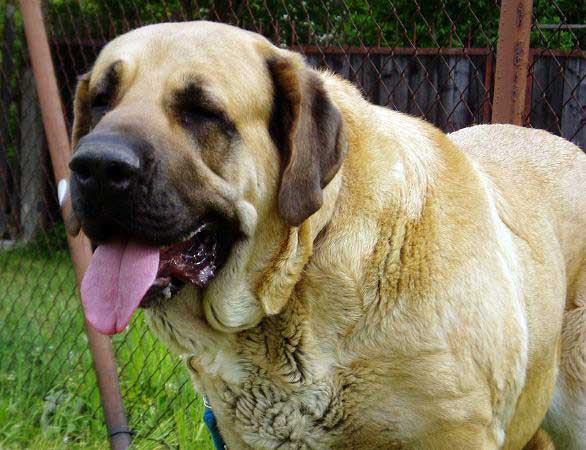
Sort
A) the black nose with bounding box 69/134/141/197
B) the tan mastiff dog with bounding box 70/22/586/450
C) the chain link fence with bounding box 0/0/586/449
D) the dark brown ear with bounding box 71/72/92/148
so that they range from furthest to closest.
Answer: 1. the chain link fence with bounding box 0/0/586/449
2. the dark brown ear with bounding box 71/72/92/148
3. the tan mastiff dog with bounding box 70/22/586/450
4. the black nose with bounding box 69/134/141/197

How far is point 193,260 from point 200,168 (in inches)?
12.1

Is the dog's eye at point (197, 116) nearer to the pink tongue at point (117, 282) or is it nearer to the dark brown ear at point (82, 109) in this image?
the pink tongue at point (117, 282)

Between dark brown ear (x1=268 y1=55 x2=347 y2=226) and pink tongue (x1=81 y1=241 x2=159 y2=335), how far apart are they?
0.43m

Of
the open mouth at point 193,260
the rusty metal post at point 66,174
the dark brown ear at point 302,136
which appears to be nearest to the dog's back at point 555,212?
the dark brown ear at point 302,136

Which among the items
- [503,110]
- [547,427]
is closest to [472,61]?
[503,110]

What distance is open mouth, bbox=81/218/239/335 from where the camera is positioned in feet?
8.58

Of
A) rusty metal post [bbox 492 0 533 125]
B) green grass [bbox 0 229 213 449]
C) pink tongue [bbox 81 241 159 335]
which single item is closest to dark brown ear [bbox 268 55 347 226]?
pink tongue [bbox 81 241 159 335]

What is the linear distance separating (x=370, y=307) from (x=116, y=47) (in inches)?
44.2

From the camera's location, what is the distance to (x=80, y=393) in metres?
5.14

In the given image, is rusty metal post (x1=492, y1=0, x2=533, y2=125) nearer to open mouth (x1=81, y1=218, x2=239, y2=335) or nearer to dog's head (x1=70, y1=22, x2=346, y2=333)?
dog's head (x1=70, y1=22, x2=346, y2=333)

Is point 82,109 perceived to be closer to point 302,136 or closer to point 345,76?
point 302,136

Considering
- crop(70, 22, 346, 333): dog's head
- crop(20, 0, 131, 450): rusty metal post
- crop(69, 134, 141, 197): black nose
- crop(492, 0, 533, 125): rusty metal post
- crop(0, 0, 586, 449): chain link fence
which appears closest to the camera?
crop(69, 134, 141, 197): black nose

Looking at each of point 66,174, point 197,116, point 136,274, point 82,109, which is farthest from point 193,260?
point 66,174

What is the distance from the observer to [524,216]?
3451 millimetres
